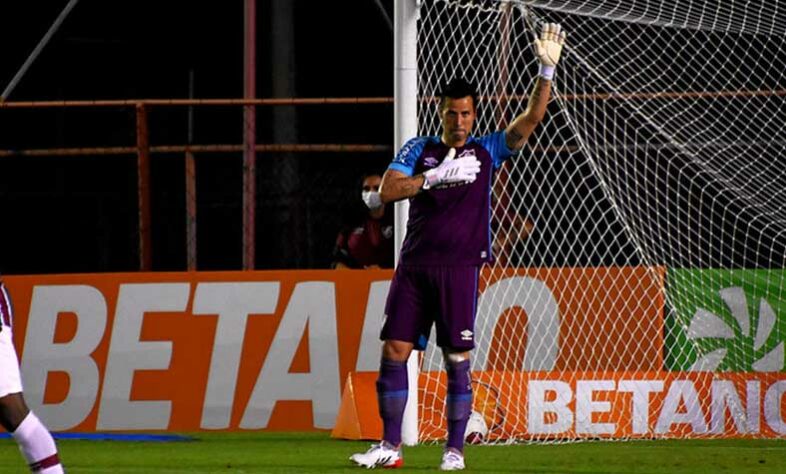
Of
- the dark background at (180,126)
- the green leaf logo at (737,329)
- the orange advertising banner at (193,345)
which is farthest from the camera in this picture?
the dark background at (180,126)

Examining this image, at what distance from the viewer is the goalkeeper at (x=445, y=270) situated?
9164 mm

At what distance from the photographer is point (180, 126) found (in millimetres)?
22828

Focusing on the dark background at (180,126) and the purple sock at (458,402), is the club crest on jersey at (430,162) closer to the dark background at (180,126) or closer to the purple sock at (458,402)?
the purple sock at (458,402)

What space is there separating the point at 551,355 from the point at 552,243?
97cm

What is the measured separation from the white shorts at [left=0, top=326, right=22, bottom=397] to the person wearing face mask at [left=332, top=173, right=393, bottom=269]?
6.63 meters

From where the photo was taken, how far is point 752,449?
1098 cm

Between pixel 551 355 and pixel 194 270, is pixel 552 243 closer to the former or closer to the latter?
pixel 551 355

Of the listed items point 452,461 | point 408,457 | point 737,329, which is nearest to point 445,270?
point 452,461

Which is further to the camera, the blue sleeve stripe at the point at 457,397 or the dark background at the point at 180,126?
the dark background at the point at 180,126

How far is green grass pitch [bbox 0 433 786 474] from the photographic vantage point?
9.45m

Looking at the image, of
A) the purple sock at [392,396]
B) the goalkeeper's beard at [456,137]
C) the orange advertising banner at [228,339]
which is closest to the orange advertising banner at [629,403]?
the orange advertising banner at [228,339]

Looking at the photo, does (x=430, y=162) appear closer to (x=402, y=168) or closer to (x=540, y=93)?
(x=402, y=168)

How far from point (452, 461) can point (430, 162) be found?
1.50 m

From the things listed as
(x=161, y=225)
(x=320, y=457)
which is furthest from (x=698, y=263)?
(x=161, y=225)
